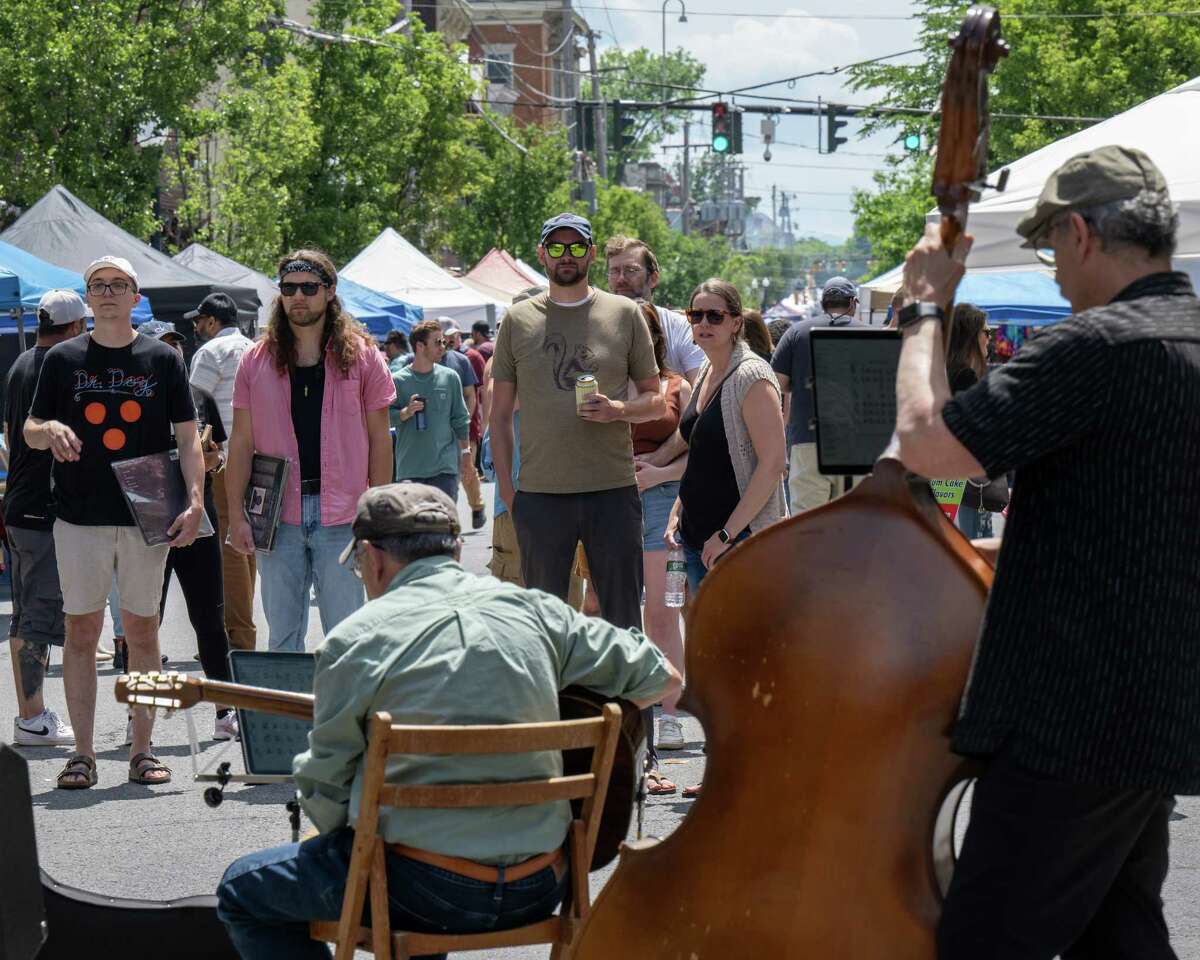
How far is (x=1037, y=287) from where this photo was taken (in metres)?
17.6

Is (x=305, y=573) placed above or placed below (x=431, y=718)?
below

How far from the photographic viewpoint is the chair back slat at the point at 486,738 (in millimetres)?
3025

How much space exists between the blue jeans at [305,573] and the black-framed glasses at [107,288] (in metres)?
1.04

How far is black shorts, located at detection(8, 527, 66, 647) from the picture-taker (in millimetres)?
7156

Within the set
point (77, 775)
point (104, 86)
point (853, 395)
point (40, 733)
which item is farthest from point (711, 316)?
point (104, 86)

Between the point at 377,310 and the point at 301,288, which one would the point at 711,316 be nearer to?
the point at 301,288

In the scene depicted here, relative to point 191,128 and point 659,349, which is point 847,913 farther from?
point 191,128

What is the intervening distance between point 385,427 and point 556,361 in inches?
27.6

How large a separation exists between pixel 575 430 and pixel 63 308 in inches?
105

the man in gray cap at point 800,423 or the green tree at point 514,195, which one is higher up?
the green tree at point 514,195

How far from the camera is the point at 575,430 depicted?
20.1 ft

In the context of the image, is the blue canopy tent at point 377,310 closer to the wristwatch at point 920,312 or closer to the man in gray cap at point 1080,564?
the wristwatch at point 920,312

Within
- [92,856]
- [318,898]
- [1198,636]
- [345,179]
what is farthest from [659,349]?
[345,179]

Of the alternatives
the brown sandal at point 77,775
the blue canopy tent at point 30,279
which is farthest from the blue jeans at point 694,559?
the blue canopy tent at point 30,279
